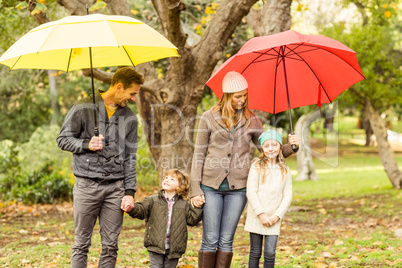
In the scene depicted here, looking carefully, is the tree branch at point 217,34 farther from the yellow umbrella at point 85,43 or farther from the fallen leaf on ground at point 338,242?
the fallen leaf on ground at point 338,242

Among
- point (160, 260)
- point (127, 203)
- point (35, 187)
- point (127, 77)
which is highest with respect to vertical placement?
point (127, 77)

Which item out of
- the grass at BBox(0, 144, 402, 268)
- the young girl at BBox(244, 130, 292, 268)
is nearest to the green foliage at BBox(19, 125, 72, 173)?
the grass at BBox(0, 144, 402, 268)

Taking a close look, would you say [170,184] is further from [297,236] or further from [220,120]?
[297,236]

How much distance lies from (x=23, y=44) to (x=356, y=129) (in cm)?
4589

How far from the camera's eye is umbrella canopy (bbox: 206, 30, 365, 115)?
14.2 ft

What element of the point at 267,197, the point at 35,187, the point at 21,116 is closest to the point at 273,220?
the point at 267,197

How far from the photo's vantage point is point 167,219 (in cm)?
401

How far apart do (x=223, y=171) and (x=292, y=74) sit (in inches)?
51.6

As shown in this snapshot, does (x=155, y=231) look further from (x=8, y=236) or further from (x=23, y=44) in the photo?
(x=8, y=236)

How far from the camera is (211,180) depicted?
390 cm

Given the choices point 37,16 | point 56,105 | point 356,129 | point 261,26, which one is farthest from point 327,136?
point 37,16

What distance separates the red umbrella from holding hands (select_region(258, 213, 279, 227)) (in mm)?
922


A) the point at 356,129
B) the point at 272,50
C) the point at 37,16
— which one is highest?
the point at 37,16

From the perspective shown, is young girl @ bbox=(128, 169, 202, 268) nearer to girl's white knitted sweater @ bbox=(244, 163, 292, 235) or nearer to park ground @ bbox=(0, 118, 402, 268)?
girl's white knitted sweater @ bbox=(244, 163, 292, 235)
